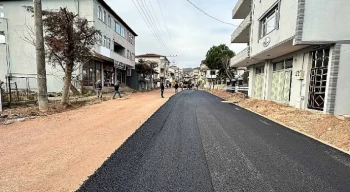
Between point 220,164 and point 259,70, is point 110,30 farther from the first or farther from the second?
point 220,164

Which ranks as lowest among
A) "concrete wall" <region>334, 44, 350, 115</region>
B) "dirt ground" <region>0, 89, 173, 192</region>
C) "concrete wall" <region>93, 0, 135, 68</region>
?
"dirt ground" <region>0, 89, 173, 192</region>

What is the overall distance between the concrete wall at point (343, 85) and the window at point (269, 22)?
15.1 ft

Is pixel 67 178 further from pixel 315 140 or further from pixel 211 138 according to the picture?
pixel 315 140

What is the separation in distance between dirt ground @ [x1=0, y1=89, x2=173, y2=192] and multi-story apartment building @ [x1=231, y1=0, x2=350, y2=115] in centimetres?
903

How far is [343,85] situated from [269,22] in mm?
7460

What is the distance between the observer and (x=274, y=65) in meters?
17.7

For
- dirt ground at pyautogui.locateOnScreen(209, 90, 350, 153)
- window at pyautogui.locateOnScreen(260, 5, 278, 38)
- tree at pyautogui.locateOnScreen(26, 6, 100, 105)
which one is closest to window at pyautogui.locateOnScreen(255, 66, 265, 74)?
window at pyautogui.locateOnScreen(260, 5, 278, 38)

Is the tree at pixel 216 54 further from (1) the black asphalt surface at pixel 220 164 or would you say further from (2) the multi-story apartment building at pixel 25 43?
(1) the black asphalt surface at pixel 220 164

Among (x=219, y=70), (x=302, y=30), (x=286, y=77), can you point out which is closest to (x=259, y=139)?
(x=302, y=30)

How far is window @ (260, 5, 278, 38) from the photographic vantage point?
1392 centimetres

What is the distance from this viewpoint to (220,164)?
167 inches

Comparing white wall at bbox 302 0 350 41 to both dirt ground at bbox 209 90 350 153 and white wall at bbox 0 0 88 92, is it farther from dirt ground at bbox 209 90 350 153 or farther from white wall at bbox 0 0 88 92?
white wall at bbox 0 0 88 92

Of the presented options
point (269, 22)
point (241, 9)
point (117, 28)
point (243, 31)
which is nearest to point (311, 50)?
point (269, 22)

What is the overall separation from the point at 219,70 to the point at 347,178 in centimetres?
5290
